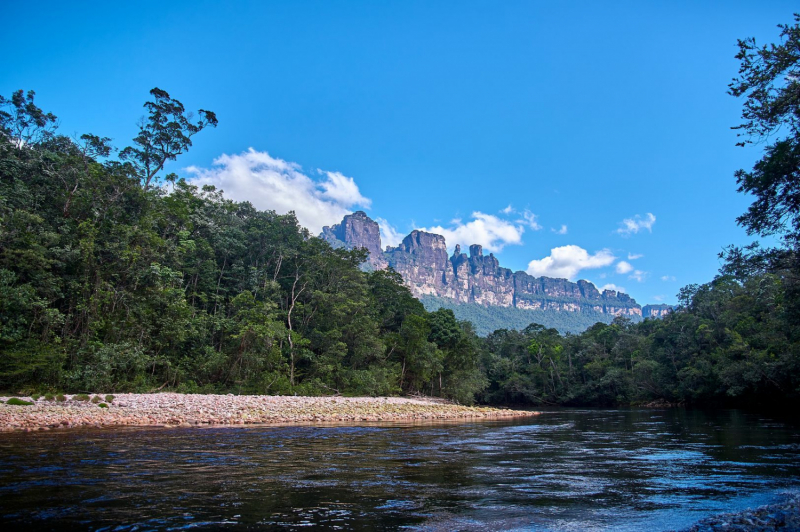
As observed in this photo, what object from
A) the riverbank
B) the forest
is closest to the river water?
the riverbank

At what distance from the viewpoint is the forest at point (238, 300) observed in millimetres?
20422

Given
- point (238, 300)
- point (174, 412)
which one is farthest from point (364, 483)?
point (238, 300)

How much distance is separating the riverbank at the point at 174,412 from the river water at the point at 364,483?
8.09ft

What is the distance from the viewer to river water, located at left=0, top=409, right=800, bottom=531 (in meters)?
5.46

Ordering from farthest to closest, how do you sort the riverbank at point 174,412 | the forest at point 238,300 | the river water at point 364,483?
the forest at point 238,300
the riverbank at point 174,412
the river water at point 364,483

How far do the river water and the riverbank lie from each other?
2.47 meters

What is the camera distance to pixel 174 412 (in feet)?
60.9

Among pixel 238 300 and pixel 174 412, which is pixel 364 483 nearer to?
pixel 174 412

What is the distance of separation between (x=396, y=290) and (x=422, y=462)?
4019 centimetres

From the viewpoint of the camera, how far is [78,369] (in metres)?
22.0

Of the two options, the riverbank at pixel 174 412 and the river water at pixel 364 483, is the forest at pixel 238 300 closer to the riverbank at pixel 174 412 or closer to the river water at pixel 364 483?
the riverbank at pixel 174 412

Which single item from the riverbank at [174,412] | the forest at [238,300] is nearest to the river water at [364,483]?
the riverbank at [174,412]

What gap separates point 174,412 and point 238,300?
49.7 ft

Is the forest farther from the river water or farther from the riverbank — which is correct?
the river water
